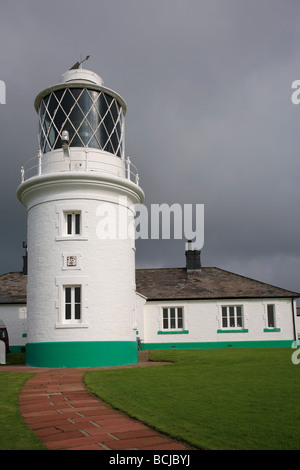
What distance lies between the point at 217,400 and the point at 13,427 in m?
3.23

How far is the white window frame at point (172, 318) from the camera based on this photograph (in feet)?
84.7

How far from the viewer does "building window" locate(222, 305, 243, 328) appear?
25750mm

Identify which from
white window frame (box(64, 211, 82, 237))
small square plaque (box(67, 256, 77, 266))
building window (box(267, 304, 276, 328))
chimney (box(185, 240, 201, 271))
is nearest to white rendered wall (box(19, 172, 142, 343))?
small square plaque (box(67, 256, 77, 266))

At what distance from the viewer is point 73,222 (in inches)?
603

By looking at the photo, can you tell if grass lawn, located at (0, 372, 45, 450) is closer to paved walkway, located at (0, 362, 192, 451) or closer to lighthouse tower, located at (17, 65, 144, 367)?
paved walkway, located at (0, 362, 192, 451)

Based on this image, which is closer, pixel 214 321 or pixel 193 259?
pixel 214 321

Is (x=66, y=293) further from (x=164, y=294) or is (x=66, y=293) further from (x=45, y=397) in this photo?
(x=164, y=294)

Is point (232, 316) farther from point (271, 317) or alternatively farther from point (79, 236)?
point (79, 236)

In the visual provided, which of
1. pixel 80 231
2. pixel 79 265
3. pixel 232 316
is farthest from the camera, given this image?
pixel 232 316

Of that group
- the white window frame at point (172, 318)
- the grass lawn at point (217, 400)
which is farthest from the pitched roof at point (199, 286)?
the grass lawn at point (217, 400)

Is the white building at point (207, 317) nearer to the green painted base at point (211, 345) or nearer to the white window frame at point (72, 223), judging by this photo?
the green painted base at point (211, 345)

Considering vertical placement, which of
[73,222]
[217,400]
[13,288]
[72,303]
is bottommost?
[217,400]

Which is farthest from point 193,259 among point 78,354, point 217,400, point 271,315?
point 217,400
